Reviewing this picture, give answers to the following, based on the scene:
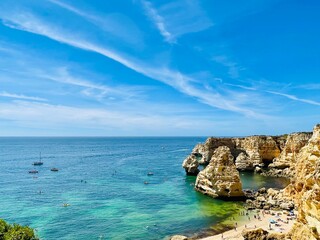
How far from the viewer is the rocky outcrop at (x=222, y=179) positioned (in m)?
64.1

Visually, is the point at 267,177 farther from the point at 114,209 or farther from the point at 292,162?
the point at 114,209

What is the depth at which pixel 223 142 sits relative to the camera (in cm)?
13675

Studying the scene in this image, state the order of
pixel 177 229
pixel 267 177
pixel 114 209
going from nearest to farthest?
1. pixel 177 229
2. pixel 114 209
3. pixel 267 177

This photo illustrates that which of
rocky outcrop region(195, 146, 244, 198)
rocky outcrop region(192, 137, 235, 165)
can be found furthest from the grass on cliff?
rocky outcrop region(192, 137, 235, 165)

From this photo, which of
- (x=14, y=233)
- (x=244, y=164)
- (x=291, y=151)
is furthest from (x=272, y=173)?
(x=14, y=233)

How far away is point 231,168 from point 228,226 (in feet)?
63.3

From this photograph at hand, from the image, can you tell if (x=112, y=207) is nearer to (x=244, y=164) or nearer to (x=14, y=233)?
(x=14, y=233)

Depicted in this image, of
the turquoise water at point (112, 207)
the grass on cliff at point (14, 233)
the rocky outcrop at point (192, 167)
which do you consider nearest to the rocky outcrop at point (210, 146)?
the rocky outcrop at point (192, 167)

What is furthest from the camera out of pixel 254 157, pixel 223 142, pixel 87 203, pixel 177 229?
pixel 223 142

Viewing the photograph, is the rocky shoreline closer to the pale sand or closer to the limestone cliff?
the limestone cliff

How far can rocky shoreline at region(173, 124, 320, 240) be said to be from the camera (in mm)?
24966

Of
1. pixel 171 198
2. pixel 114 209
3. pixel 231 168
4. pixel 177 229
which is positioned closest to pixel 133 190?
pixel 171 198

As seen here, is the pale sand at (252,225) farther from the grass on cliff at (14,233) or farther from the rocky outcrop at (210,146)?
the rocky outcrop at (210,146)

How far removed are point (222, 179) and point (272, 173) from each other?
1586 inches
